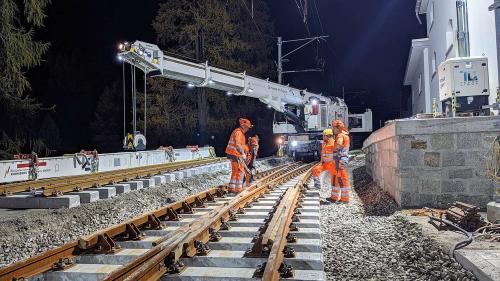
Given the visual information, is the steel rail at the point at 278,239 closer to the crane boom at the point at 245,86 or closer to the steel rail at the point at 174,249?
the steel rail at the point at 174,249

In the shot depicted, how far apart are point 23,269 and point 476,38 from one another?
11065 mm

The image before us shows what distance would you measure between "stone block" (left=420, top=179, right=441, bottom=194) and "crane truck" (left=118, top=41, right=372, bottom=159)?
6784 millimetres

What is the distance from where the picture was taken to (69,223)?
7.01m

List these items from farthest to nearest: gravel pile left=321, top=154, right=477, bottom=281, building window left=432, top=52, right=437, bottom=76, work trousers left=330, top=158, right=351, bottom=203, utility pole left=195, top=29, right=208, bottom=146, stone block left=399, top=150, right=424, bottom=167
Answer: utility pole left=195, top=29, right=208, bottom=146
building window left=432, top=52, right=437, bottom=76
work trousers left=330, top=158, right=351, bottom=203
stone block left=399, top=150, right=424, bottom=167
gravel pile left=321, top=154, right=477, bottom=281

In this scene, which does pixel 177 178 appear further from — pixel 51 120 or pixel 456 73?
pixel 51 120

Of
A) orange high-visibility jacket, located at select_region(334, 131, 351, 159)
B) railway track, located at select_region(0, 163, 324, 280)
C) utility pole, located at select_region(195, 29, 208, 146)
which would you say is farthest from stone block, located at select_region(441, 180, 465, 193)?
utility pole, located at select_region(195, 29, 208, 146)

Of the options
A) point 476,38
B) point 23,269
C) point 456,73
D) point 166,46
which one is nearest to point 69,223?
point 23,269

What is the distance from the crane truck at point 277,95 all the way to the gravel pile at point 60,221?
3.27 meters

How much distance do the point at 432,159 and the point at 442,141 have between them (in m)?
0.35

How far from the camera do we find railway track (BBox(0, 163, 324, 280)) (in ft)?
13.4

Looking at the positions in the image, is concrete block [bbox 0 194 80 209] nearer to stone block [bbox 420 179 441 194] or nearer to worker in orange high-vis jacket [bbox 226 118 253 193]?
worker in orange high-vis jacket [bbox 226 118 253 193]

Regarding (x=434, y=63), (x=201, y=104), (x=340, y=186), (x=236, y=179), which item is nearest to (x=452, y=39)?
(x=434, y=63)

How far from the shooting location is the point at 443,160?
279 inches

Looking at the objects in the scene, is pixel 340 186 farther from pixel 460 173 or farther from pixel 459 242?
pixel 459 242
